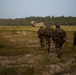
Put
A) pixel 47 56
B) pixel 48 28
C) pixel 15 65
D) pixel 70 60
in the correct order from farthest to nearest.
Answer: pixel 48 28 → pixel 47 56 → pixel 70 60 → pixel 15 65

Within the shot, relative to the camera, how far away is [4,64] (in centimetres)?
1844

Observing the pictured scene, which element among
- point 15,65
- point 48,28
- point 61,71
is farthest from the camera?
point 48,28

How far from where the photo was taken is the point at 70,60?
19.7 meters

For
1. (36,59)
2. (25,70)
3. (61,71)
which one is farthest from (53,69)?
(36,59)

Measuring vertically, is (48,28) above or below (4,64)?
above

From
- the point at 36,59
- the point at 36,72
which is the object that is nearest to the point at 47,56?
the point at 36,59

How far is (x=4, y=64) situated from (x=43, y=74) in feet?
11.3

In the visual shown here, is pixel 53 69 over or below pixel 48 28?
below

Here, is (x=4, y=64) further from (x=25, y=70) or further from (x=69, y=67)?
(x=69, y=67)

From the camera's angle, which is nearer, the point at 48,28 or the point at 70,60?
the point at 70,60

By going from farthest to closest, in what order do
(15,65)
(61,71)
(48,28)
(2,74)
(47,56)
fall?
(48,28), (47,56), (15,65), (61,71), (2,74)

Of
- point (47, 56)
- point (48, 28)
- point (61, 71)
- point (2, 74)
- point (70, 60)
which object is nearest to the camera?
point (2, 74)

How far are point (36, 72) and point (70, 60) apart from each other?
423 cm

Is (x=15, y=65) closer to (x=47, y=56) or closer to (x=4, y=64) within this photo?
(x=4, y=64)
